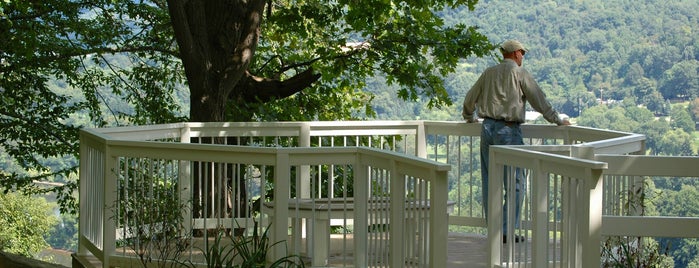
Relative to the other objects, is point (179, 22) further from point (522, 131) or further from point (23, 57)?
point (23, 57)

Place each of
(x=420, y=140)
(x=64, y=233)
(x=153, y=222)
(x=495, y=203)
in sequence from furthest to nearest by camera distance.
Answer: (x=64, y=233), (x=420, y=140), (x=153, y=222), (x=495, y=203)

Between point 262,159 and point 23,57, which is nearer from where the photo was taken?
point 262,159

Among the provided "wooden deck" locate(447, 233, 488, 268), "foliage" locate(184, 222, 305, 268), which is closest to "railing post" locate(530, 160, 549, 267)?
"foliage" locate(184, 222, 305, 268)

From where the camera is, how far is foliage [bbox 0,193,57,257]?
24.1 metres

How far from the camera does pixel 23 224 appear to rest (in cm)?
2648

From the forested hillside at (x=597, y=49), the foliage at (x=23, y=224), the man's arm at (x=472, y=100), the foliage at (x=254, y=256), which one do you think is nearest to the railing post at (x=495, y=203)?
the foliage at (x=254, y=256)

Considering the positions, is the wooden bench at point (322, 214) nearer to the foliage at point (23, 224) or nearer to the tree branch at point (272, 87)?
the tree branch at point (272, 87)

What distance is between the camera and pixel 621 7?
124ft

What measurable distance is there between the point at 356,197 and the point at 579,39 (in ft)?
100

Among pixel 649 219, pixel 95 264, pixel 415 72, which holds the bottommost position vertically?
pixel 95 264

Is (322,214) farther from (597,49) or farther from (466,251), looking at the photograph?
(597,49)

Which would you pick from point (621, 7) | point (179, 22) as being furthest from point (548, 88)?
point (179, 22)

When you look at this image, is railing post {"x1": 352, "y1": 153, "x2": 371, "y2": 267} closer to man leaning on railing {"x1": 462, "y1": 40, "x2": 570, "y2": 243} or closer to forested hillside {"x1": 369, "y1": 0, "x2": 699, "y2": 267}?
man leaning on railing {"x1": 462, "y1": 40, "x2": 570, "y2": 243}

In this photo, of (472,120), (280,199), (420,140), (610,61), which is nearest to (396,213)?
(280,199)
